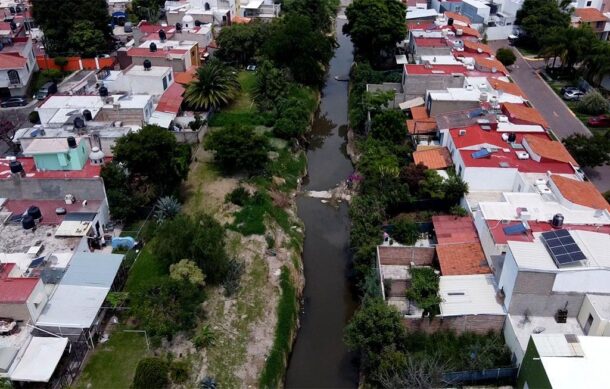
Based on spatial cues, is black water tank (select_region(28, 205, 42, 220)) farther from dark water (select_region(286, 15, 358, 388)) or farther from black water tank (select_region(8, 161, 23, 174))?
dark water (select_region(286, 15, 358, 388))

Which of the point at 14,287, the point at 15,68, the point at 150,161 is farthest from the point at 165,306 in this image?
the point at 15,68

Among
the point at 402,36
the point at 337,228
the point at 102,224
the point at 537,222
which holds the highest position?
the point at 402,36

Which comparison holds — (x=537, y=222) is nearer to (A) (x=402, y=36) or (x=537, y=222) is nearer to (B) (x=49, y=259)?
Answer: (B) (x=49, y=259)

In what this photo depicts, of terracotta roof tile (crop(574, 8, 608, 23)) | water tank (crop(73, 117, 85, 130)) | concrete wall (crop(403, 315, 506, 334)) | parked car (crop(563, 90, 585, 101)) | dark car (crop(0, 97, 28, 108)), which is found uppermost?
terracotta roof tile (crop(574, 8, 608, 23))

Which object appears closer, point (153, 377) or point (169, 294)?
point (153, 377)

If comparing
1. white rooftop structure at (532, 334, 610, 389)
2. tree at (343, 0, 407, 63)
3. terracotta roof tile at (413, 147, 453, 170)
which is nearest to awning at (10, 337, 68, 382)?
white rooftop structure at (532, 334, 610, 389)

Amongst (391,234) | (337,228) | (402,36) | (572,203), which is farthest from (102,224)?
(402,36)
